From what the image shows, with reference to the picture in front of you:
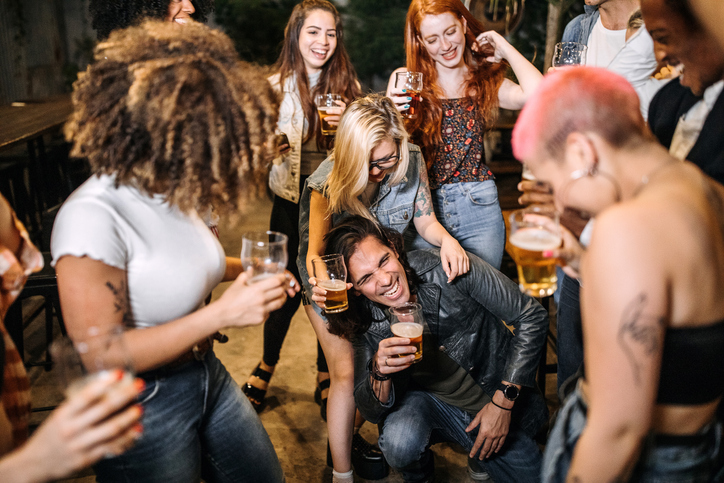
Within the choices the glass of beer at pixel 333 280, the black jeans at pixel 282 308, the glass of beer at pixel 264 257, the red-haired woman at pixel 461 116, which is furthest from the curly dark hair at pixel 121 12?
the glass of beer at pixel 264 257

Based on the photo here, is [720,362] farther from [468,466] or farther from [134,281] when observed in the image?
[468,466]

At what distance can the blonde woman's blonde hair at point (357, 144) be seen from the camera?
7.47ft

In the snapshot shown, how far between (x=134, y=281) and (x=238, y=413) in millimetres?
559

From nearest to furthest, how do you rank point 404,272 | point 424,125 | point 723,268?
point 723,268, point 404,272, point 424,125

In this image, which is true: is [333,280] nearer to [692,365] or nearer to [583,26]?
[692,365]

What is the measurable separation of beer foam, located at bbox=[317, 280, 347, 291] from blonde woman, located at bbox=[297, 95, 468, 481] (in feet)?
0.74

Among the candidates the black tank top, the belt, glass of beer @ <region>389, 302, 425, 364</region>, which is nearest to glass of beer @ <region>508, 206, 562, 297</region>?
the black tank top

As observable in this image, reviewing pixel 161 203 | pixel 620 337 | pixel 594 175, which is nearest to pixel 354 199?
pixel 161 203

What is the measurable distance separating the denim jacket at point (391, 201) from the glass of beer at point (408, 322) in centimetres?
70

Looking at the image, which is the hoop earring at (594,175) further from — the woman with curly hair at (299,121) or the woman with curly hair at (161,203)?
the woman with curly hair at (299,121)

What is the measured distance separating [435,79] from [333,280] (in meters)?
1.35

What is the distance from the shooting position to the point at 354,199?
7.72 feet

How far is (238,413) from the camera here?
5.40ft

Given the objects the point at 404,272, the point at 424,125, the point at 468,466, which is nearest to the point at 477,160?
the point at 424,125
